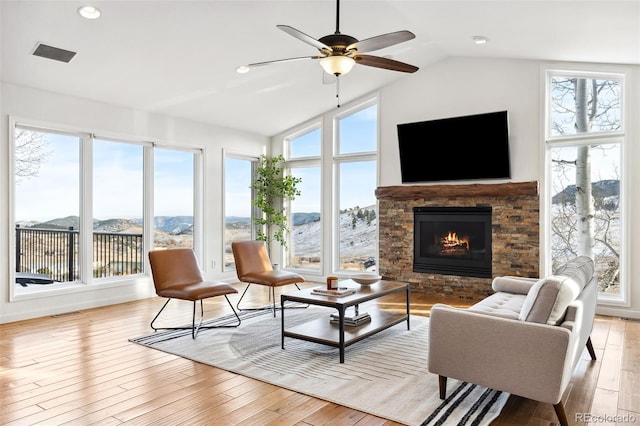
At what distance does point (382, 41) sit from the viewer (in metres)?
3.08

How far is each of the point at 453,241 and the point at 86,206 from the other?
189 inches

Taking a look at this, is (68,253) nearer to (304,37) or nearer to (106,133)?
(106,133)

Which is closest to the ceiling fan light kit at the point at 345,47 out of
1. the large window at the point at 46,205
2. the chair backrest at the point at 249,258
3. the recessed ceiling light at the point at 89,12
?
the recessed ceiling light at the point at 89,12

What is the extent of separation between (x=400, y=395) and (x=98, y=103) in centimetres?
487

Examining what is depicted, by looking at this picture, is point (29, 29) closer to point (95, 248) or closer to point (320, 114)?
point (95, 248)

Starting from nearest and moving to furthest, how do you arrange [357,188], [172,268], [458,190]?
[172,268]
[458,190]
[357,188]

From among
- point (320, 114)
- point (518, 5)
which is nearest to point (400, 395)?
point (518, 5)

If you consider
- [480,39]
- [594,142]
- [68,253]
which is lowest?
[68,253]

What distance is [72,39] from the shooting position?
Result: 4105 mm

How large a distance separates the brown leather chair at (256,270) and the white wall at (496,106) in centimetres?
228

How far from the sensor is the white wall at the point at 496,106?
504 cm

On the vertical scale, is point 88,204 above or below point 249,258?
above

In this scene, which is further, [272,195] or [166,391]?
[272,195]

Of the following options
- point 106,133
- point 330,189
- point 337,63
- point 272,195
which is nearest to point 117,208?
point 106,133
